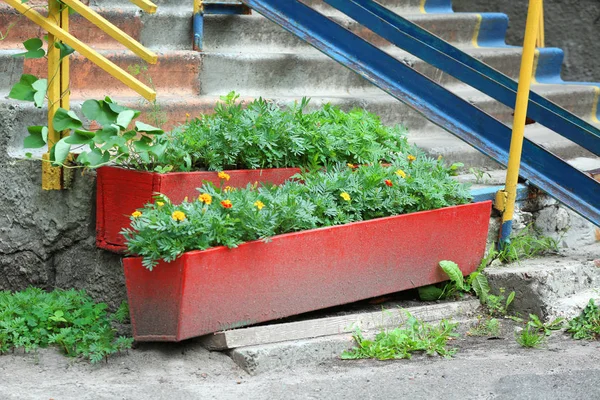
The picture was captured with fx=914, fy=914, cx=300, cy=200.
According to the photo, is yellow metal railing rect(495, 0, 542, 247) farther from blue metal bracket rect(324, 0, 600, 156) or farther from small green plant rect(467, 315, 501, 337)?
small green plant rect(467, 315, 501, 337)

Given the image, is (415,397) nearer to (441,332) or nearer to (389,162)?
(441,332)

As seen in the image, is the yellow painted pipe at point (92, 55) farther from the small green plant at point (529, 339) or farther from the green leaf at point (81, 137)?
the small green plant at point (529, 339)

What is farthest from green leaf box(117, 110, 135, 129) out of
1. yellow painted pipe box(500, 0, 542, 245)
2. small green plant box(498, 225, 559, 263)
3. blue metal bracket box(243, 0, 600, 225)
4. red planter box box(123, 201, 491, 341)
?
small green plant box(498, 225, 559, 263)

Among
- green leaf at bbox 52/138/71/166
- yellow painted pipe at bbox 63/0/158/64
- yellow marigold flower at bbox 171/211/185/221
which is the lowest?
yellow marigold flower at bbox 171/211/185/221

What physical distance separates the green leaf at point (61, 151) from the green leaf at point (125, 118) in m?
0.27

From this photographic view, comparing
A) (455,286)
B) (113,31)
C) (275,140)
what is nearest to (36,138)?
(113,31)

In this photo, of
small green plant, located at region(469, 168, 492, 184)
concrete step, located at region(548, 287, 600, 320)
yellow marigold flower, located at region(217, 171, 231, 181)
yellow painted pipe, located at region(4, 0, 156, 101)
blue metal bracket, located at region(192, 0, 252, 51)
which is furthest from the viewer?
blue metal bracket, located at region(192, 0, 252, 51)

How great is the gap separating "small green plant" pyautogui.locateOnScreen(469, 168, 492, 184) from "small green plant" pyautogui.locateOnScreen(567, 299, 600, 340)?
1086 mm

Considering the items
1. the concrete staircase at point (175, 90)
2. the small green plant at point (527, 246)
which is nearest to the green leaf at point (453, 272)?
the small green plant at point (527, 246)

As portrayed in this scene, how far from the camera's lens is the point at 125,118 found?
12.6 feet

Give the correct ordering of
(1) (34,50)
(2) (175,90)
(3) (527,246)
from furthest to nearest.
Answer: (2) (175,90) < (3) (527,246) < (1) (34,50)

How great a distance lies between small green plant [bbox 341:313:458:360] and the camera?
384cm

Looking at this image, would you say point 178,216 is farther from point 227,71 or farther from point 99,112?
point 227,71

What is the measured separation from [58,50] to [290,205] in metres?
1.24
